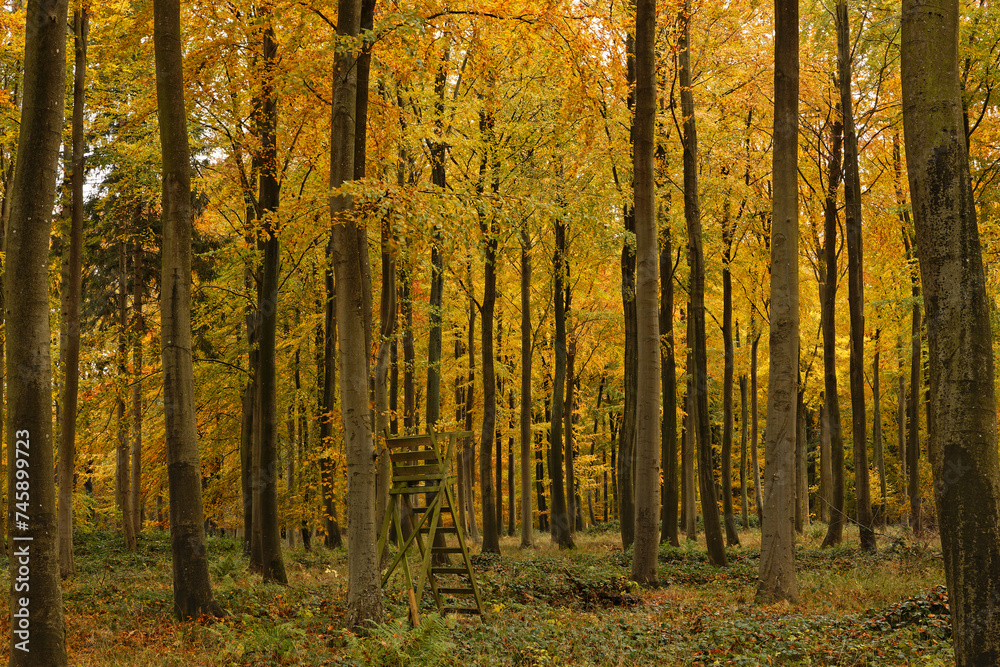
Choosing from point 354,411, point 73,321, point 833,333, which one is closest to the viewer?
point 354,411

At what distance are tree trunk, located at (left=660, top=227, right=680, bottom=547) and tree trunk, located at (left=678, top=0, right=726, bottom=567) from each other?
1.42 metres

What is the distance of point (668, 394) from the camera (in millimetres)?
16391

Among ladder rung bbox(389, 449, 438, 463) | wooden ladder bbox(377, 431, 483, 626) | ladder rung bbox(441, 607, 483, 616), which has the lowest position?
ladder rung bbox(441, 607, 483, 616)

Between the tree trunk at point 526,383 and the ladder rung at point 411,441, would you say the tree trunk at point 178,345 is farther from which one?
the tree trunk at point 526,383

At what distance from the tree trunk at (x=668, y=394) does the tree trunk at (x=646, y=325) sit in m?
5.09

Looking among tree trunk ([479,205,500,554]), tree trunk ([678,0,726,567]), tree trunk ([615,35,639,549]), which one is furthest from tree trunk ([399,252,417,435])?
tree trunk ([678,0,726,567])

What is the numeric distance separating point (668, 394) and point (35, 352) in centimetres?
1345

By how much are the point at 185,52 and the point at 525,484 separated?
13164 millimetres

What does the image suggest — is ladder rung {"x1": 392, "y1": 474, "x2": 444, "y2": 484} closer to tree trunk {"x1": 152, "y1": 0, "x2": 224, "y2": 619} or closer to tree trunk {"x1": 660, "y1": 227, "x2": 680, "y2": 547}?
tree trunk {"x1": 152, "y1": 0, "x2": 224, "y2": 619}

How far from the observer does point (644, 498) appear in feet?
A: 36.3

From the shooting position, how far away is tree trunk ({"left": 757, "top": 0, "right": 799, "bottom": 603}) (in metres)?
9.34

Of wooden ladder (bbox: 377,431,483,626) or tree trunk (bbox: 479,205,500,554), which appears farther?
tree trunk (bbox: 479,205,500,554)

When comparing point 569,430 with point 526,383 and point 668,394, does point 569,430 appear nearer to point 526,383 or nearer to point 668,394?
point 526,383

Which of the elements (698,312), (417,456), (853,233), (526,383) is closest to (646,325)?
(698,312)
